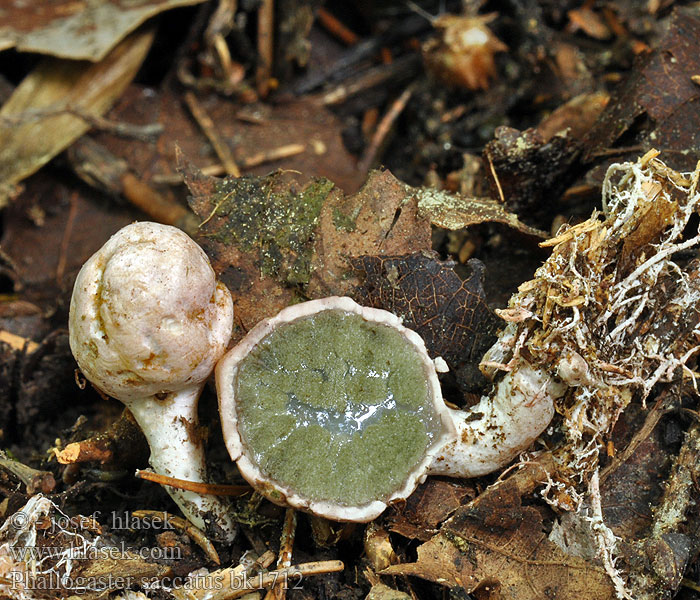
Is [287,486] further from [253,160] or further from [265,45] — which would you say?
[265,45]

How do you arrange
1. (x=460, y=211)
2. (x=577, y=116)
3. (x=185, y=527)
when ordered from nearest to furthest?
(x=185, y=527)
(x=460, y=211)
(x=577, y=116)

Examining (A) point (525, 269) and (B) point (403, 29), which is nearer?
(A) point (525, 269)

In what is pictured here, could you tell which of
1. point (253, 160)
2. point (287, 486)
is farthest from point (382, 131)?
point (287, 486)

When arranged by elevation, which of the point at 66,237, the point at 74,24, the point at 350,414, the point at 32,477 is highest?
the point at 74,24

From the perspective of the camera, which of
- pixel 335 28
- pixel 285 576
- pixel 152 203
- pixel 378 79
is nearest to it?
pixel 285 576

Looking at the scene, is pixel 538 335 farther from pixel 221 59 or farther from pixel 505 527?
pixel 221 59

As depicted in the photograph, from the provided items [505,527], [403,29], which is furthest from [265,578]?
[403,29]

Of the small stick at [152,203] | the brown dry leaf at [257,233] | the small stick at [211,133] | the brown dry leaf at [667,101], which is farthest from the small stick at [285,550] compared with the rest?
the small stick at [211,133]
